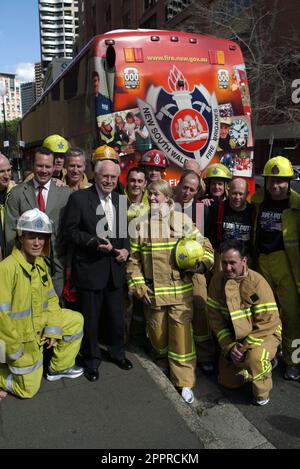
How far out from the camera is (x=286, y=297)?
3.60 meters

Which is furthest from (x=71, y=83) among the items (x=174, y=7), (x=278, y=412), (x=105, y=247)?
(x=174, y=7)

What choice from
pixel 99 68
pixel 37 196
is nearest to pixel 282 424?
pixel 37 196

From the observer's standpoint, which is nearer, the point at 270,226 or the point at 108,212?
the point at 108,212

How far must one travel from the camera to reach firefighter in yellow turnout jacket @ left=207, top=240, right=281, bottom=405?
123 inches

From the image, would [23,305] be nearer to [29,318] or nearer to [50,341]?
[29,318]

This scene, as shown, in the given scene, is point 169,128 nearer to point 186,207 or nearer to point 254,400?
point 186,207

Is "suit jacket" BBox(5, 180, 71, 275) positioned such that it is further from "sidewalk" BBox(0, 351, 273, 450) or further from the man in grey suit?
"sidewalk" BBox(0, 351, 273, 450)

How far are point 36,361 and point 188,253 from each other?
5.07ft

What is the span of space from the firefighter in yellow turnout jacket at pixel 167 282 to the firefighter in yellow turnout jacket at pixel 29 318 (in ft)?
2.43

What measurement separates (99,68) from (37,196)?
2.31 m

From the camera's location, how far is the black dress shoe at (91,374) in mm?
3398

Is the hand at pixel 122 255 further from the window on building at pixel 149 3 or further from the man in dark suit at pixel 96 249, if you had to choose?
the window on building at pixel 149 3

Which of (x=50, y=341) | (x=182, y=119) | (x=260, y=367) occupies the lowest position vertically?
(x=260, y=367)

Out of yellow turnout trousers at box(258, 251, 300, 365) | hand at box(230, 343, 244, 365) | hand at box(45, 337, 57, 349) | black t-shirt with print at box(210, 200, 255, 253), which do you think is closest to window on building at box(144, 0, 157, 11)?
black t-shirt with print at box(210, 200, 255, 253)
